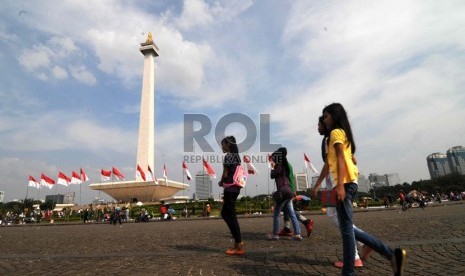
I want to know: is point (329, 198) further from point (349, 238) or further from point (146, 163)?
point (146, 163)

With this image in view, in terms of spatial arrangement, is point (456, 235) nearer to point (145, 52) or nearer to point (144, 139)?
point (144, 139)

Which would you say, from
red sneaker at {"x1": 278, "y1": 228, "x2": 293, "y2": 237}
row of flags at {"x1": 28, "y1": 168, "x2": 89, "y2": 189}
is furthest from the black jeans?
row of flags at {"x1": 28, "y1": 168, "x2": 89, "y2": 189}

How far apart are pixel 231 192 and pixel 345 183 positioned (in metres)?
2.45

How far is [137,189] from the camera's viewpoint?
165 feet

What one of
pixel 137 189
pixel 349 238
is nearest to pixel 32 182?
pixel 137 189

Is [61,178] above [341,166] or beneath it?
above

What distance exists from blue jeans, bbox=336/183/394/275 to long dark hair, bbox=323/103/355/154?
22.4 inches

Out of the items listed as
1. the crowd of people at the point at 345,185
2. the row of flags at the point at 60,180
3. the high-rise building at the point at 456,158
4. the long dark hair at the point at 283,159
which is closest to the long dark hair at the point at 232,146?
the long dark hair at the point at 283,159

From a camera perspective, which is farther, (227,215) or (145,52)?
(145,52)

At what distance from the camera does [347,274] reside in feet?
11.1

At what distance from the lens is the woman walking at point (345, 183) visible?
344 centimetres

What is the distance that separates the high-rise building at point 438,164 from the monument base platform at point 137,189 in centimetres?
12540

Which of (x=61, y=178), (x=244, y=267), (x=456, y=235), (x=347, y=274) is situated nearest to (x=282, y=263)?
(x=244, y=267)

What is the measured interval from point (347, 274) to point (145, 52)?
5821cm
